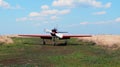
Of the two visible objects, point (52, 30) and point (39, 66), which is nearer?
point (39, 66)

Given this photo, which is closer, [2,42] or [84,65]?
[84,65]

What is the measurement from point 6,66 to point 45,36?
3743 centimetres

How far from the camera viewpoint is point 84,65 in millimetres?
26250

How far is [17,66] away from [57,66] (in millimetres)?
3221

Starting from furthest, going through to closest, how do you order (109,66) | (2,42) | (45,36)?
(45,36), (2,42), (109,66)

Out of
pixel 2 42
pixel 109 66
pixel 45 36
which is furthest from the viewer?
pixel 45 36

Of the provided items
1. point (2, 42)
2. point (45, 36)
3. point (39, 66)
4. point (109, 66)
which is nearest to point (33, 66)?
point (39, 66)

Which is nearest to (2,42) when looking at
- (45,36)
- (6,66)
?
(45,36)

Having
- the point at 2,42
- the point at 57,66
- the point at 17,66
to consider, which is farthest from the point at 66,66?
the point at 2,42

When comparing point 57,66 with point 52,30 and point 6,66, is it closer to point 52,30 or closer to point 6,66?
point 6,66

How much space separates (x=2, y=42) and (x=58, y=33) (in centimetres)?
1192

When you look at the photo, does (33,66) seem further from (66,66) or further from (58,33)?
(58,33)

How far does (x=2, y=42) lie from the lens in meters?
58.3

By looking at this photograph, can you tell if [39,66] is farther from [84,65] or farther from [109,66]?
[109,66]
